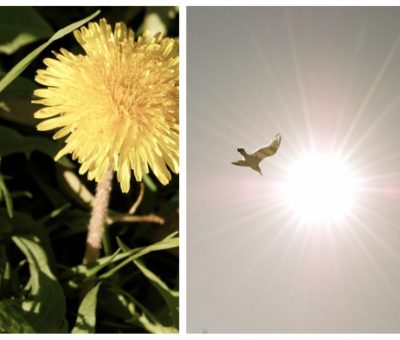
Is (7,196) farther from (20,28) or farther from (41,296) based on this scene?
(20,28)

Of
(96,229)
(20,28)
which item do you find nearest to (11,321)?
(96,229)

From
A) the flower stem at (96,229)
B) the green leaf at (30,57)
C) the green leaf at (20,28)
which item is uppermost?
the green leaf at (20,28)

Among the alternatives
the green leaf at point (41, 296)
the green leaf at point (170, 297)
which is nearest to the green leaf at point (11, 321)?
the green leaf at point (41, 296)

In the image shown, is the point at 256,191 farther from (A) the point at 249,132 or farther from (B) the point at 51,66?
(B) the point at 51,66

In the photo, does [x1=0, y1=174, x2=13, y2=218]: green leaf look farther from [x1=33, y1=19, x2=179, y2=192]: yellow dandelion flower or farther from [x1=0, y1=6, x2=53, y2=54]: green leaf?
[x1=0, y1=6, x2=53, y2=54]: green leaf

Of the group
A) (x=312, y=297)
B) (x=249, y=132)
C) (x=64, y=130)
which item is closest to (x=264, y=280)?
(x=312, y=297)

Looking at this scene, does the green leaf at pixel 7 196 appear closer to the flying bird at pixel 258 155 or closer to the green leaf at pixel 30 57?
the green leaf at pixel 30 57

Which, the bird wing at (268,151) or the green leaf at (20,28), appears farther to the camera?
the green leaf at (20,28)
